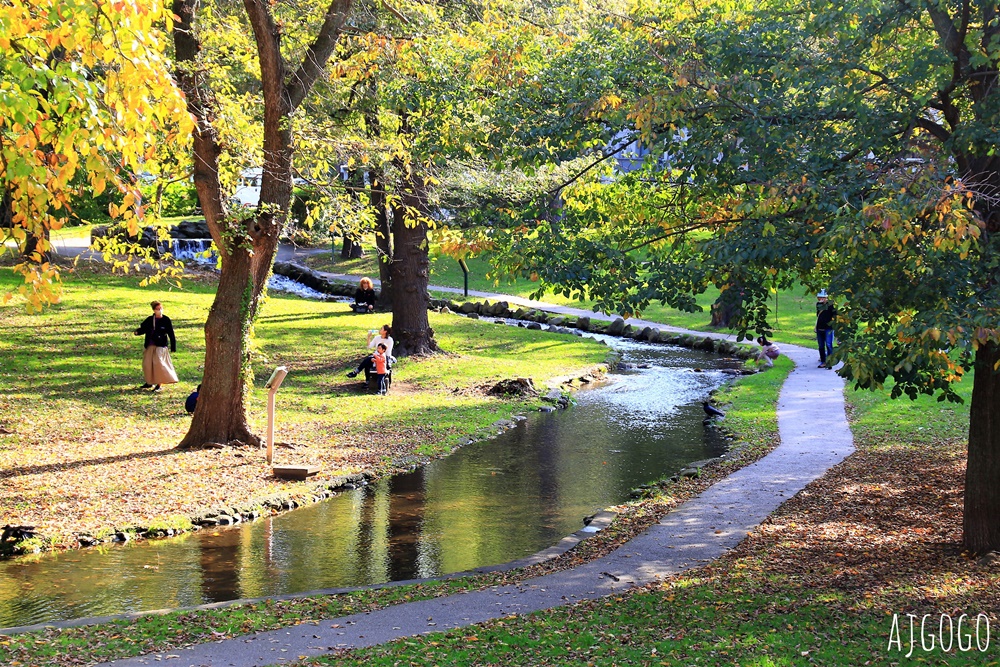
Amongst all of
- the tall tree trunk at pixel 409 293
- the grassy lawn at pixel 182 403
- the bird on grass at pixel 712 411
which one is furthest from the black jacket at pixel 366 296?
the bird on grass at pixel 712 411

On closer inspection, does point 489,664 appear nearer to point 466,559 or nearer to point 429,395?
point 466,559

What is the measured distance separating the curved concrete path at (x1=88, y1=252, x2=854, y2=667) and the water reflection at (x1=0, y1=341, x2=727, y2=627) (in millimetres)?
1304

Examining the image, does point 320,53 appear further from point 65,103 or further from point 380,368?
point 65,103

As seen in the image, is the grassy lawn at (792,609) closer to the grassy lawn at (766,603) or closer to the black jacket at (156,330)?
the grassy lawn at (766,603)

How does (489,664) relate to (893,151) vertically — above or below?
below

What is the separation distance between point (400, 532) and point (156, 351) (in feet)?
26.9

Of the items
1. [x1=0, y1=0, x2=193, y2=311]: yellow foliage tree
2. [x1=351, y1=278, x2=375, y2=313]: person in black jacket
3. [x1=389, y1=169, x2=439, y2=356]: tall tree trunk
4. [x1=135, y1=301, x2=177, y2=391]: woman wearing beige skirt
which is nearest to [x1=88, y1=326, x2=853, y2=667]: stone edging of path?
[x1=0, y1=0, x2=193, y2=311]: yellow foliage tree

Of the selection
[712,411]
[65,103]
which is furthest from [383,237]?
[65,103]

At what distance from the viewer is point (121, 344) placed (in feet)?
67.5

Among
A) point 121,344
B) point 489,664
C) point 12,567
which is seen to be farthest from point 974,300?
point 121,344

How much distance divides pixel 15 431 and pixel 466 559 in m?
7.58

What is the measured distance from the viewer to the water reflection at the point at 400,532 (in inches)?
339

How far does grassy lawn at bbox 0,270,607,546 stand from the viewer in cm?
1134

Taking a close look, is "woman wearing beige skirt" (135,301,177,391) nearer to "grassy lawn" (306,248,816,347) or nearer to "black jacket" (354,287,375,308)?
"grassy lawn" (306,248,816,347)
